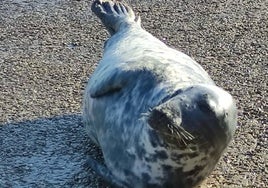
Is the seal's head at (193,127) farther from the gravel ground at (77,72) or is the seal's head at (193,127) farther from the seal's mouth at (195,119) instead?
the gravel ground at (77,72)

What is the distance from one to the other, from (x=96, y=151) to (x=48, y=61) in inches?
45.0

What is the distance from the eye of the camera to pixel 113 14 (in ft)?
13.6

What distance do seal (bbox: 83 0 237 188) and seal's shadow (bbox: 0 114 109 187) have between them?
122 mm

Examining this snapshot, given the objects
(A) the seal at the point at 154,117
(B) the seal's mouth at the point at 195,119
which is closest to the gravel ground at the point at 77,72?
(A) the seal at the point at 154,117

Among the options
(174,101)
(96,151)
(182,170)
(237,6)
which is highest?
(174,101)

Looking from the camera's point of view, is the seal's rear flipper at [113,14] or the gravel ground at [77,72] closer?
the gravel ground at [77,72]

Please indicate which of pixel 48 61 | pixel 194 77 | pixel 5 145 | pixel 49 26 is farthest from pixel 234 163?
pixel 49 26

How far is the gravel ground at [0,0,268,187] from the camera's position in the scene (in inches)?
133

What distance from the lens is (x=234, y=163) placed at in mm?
3391

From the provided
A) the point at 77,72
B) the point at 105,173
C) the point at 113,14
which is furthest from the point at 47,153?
the point at 113,14

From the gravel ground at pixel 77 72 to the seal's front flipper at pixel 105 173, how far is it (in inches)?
2.0

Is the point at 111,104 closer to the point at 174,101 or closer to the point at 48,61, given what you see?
the point at 174,101

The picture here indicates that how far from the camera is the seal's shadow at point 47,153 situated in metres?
3.30

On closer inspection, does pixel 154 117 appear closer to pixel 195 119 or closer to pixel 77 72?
pixel 195 119
